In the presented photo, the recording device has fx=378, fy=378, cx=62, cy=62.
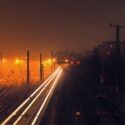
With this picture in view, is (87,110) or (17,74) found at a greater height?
(17,74)

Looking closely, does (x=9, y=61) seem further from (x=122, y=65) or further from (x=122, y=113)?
(x=122, y=113)

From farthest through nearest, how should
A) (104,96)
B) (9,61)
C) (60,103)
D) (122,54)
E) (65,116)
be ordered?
(9,61) < (122,54) < (104,96) < (60,103) < (65,116)

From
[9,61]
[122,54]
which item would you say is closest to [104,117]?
[122,54]

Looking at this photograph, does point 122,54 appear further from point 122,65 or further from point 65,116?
point 65,116

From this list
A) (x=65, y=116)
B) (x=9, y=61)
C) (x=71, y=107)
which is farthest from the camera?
(x=9, y=61)

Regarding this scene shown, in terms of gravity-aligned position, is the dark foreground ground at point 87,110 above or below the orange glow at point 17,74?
below

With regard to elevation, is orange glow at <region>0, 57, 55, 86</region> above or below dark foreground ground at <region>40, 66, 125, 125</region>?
above

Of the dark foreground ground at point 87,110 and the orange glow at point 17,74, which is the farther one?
the orange glow at point 17,74

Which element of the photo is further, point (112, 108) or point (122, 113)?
point (112, 108)

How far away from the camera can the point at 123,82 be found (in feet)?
174

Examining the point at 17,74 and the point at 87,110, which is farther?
the point at 17,74

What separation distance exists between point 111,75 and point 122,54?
1087cm

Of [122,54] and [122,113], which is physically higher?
[122,54]

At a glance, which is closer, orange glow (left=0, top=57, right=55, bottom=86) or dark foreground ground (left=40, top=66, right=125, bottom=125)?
dark foreground ground (left=40, top=66, right=125, bottom=125)
